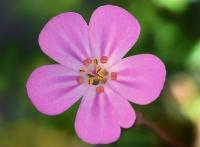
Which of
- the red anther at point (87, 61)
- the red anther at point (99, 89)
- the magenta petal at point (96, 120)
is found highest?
the red anther at point (87, 61)

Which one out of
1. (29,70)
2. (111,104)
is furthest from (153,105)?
(29,70)

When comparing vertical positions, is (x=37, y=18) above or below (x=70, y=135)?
above

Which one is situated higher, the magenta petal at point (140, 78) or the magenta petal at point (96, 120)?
the magenta petal at point (140, 78)

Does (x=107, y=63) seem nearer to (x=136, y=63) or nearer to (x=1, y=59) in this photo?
(x=136, y=63)
